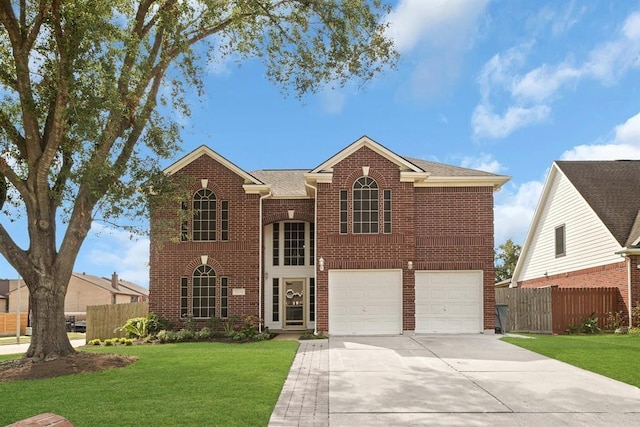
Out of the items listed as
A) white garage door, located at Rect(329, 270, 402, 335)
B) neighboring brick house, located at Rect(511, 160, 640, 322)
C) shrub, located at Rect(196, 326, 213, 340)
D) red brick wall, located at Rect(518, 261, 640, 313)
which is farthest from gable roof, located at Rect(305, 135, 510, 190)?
shrub, located at Rect(196, 326, 213, 340)

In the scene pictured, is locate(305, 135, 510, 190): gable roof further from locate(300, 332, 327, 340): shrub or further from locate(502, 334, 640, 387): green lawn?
locate(502, 334, 640, 387): green lawn

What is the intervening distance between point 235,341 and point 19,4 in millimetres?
11087

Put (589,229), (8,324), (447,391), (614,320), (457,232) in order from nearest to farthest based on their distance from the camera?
(447,391)
(457,232)
(614,320)
(589,229)
(8,324)

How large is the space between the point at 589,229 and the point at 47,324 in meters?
19.6

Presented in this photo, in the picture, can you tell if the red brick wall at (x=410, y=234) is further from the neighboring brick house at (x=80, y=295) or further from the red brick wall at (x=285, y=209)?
the neighboring brick house at (x=80, y=295)

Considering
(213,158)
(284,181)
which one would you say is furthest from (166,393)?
(284,181)

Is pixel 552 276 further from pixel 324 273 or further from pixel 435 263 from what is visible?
pixel 324 273

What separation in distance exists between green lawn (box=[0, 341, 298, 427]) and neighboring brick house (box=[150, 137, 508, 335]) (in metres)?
5.95

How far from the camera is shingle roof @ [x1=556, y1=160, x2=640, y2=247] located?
23.0 metres

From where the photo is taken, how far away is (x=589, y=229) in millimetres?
24266

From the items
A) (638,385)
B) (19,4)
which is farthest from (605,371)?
(19,4)

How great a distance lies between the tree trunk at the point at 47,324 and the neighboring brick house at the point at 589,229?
58.5 feet

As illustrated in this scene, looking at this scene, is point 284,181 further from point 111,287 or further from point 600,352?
point 111,287

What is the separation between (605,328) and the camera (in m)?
22.2
